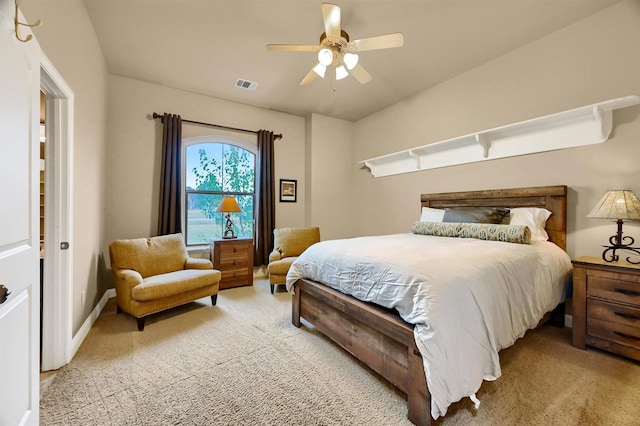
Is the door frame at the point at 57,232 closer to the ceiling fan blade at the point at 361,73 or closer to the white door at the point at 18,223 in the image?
the white door at the point at 18,223

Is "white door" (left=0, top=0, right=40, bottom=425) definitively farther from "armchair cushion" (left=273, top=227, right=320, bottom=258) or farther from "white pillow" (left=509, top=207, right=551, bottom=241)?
"white pillow" (left=509, top=207, right=551, bottom=241)

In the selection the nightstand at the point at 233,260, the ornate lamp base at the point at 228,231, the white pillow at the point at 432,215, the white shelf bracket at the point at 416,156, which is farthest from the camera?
the ornate lamp base at the point at 228,231

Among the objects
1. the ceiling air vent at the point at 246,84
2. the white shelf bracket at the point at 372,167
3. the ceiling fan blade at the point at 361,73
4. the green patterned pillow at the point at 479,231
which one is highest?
the ceiling air vent at the point at 246,84

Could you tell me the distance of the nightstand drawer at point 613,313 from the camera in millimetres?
1971

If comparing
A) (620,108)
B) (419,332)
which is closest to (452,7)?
(620,108)

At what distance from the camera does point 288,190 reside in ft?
15.9

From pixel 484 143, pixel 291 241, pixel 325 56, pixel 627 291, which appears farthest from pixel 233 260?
pixel 627 291

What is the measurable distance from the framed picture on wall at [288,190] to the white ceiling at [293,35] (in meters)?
1.54

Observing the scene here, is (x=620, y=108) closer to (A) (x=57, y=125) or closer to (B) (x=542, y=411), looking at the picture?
(B) (x=542, y=411)

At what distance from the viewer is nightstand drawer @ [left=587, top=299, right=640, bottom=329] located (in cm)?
197

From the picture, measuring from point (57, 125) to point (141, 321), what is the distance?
70.0 inches

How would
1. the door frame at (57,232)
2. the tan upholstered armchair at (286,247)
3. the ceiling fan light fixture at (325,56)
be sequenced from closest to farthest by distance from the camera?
the door frame at (57,232)
the ceiling fan light fixture at (325,56)
the tan upholstered armchair at (286,247)

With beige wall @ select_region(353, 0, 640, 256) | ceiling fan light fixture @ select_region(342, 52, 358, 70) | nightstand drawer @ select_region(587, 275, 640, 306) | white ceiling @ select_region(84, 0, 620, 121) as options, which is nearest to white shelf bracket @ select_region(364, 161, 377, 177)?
beige wall @ select_region(353, 0, 640, 256)

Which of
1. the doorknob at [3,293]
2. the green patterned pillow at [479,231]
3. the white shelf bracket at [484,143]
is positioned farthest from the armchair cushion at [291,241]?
the doorknob at [3,293]
